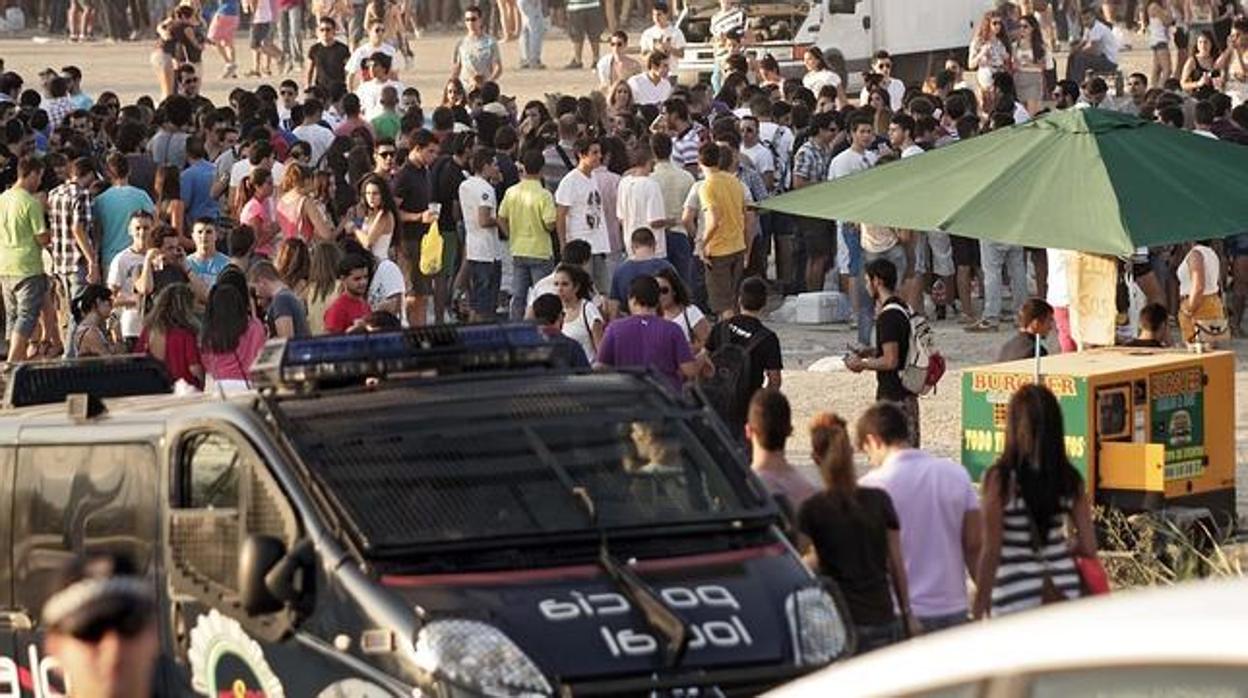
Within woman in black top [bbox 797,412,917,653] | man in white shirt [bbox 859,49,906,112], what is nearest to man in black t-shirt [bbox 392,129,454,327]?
man in white shirt [bbox 859,49,906,112]

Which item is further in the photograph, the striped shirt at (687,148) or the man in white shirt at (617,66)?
the man in white shirt at (617,66)

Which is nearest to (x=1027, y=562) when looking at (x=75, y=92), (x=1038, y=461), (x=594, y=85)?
(x=1038, y=461)

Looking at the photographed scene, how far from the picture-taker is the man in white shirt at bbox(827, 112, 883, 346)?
67.3ft

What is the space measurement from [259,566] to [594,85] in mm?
32927

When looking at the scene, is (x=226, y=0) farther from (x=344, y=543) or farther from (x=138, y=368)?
(x=344, y=543)

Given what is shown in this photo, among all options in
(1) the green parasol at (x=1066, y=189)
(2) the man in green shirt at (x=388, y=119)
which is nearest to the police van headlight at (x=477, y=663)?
(1) the green parasol at (x=1066, y=189)

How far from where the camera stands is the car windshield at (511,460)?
8.70m

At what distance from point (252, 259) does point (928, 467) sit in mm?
8321

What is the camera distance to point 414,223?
20719mm

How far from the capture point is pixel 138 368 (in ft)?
37.6

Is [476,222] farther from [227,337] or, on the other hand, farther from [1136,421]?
[1136,421]

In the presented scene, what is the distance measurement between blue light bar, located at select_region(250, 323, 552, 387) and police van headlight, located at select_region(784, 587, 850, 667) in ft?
4.91

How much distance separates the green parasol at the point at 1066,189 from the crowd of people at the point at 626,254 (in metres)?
0.65

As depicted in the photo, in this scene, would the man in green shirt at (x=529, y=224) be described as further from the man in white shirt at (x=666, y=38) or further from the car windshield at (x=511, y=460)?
the man in white shirt at (x=666, y=38)
